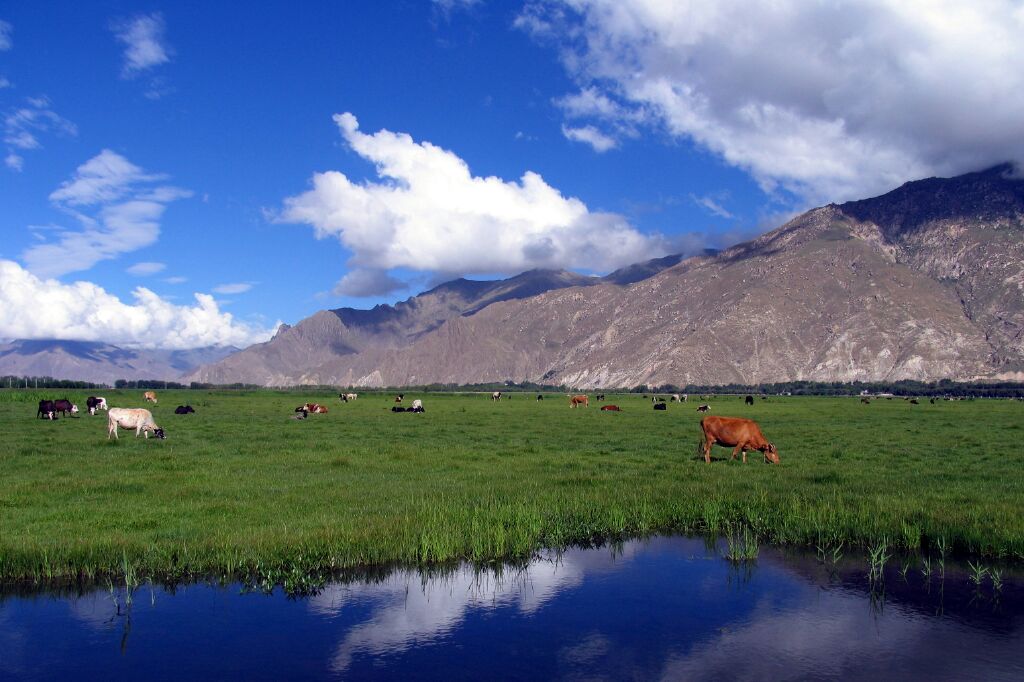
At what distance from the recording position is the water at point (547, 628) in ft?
31.4

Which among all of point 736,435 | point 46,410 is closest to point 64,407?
point 46,410

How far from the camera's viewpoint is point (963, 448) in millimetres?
31562

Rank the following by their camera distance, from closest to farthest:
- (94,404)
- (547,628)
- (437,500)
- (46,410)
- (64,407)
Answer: (547,628)
(437,500)
(46,410)
(64,407)
(94,404)

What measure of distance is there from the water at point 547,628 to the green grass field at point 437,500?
1186 millimetres

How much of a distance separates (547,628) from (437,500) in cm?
806

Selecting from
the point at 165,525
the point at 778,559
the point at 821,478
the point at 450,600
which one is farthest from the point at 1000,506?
the point at 165,525

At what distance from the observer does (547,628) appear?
11.0 metres

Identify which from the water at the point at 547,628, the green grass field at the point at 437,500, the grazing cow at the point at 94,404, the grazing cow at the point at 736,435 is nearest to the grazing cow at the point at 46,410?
the grazing cow at the point at 94,404

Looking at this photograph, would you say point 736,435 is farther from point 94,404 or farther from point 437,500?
point 94,404

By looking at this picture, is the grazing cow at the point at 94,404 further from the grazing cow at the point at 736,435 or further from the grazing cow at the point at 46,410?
the grazing cow at the point at 736,435

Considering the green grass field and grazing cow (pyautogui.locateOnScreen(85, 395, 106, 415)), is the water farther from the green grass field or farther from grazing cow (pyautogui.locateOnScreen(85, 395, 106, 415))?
grazing cow (pyautogui.locateOnScreen(85, 395, 106, 415))

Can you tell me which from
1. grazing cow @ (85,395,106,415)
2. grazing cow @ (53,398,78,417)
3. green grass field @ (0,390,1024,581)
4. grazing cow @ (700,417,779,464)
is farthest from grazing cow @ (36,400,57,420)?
grazing cow @ (700,417,779,464)

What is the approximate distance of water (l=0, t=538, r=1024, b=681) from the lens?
9562 millimetres

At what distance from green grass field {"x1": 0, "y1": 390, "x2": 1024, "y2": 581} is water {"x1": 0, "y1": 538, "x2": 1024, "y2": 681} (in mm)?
1186
